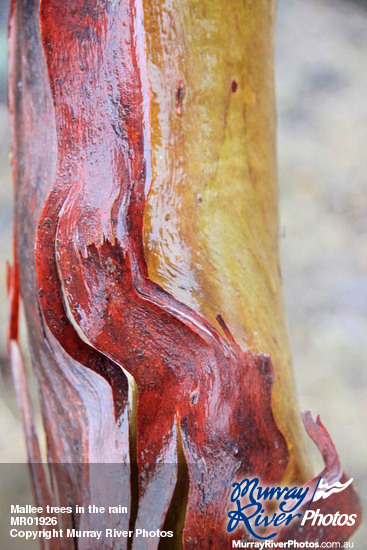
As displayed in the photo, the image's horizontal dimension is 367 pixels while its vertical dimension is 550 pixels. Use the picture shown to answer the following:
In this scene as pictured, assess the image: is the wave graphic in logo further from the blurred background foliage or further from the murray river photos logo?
the blurred background foliage

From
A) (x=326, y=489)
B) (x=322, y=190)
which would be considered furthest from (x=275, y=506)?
(x=322, y=190)

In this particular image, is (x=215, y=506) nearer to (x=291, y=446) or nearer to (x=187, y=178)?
(x=291, y=446)

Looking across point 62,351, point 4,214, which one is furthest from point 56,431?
point 4,214

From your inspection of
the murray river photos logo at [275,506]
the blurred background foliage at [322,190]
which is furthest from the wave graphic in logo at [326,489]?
the blurred background foliage at [322,190]

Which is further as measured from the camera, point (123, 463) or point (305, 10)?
point (305, 10)

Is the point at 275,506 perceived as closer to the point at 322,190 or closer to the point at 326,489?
the point at 326,489

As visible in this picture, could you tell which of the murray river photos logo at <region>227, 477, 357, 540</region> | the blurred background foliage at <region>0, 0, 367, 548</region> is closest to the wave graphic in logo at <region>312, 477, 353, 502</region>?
the murray river photos logo at <region>227, 477, 357, 540</region>

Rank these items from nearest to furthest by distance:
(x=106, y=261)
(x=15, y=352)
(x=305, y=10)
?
(x=106, y=261), (x=15, y=352), (x=305, y=10)
